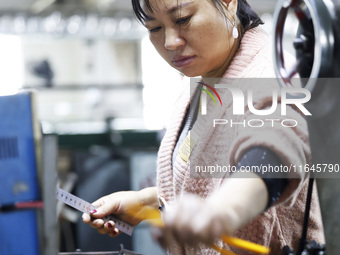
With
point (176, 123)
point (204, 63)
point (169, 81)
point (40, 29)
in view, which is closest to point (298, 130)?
point (204, 63)

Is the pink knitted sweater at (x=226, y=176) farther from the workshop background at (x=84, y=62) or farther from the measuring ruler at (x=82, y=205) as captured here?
the workshop background at (x=84, y=62)

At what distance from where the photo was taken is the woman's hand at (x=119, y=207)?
921 mm

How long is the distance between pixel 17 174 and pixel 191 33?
13.2 inches

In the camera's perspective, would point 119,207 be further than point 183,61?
Yes

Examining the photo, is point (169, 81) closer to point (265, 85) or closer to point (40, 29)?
point (40, 29)

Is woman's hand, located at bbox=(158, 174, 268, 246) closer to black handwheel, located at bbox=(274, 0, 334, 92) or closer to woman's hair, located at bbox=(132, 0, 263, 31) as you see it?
black handwheel, located at bbox=(274, 0, 334, 92)

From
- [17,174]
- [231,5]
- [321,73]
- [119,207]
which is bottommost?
[119,207]

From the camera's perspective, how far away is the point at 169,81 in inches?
249

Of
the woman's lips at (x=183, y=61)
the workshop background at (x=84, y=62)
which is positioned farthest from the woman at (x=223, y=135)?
the workshop background at (x=84, y=62)

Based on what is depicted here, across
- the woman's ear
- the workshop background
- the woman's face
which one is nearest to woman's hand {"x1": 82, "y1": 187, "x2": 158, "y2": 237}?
the woman's face

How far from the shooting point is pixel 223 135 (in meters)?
0.78

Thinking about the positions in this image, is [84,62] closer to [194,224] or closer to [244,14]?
[244,14]

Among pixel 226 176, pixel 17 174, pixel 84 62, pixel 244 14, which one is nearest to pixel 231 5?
pixel 244 14

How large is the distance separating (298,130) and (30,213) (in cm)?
40
